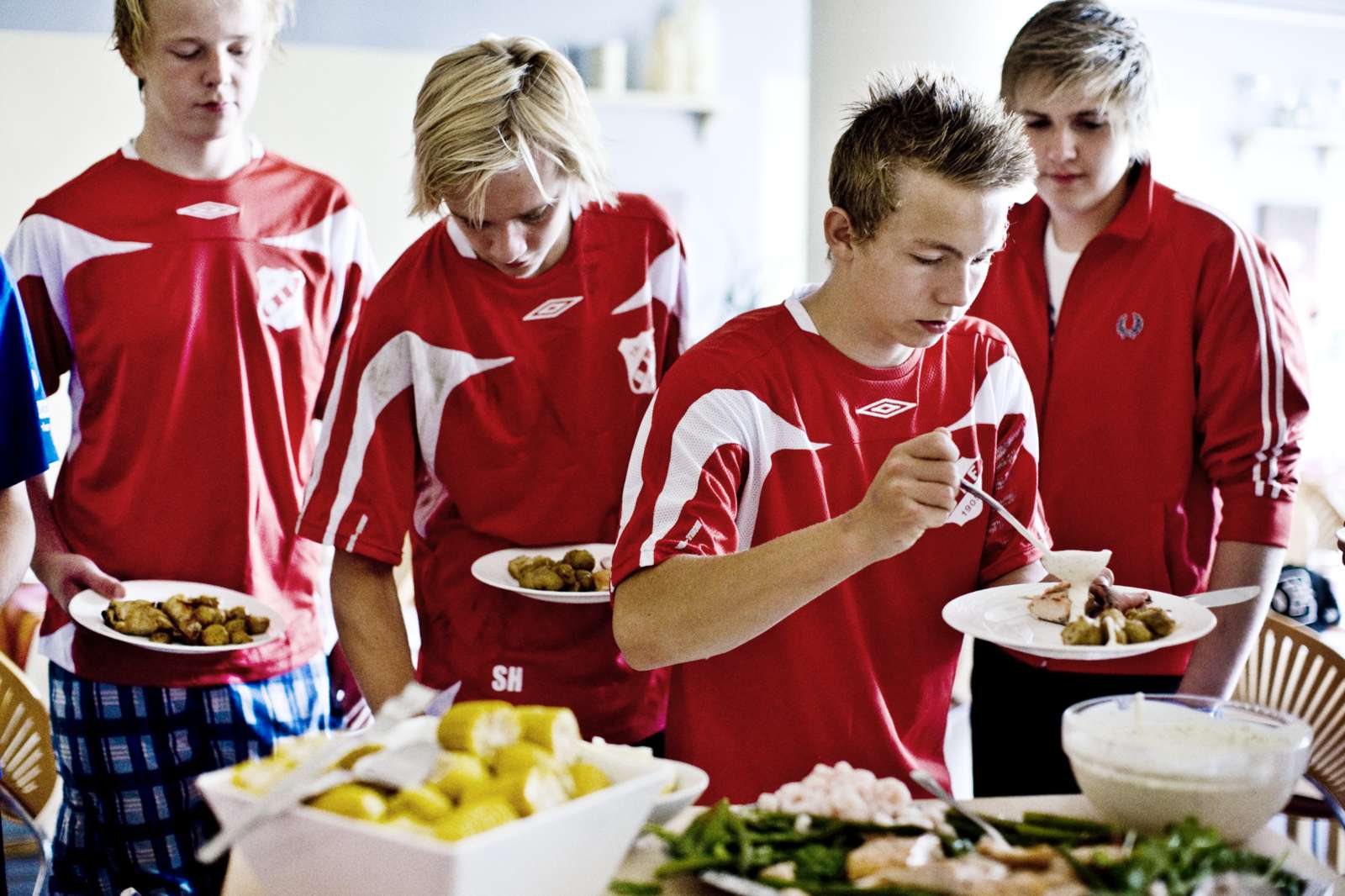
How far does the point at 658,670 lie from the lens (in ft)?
6.83

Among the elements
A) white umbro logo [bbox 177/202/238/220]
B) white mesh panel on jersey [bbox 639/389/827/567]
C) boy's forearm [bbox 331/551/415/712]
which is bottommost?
boy's forearm [bbox 331/551/415/712]

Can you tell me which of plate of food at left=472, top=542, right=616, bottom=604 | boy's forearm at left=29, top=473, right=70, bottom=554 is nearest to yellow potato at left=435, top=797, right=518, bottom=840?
plate of food at left=472, top=542, right=616, bottom=604

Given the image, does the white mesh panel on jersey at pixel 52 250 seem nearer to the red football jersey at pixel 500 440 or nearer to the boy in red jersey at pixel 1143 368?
the red football jersey at pixel 500 440

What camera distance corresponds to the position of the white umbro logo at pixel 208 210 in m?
2.30

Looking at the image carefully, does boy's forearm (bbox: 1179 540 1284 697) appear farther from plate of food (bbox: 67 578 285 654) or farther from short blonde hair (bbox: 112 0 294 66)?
short blonde hair (bbox: 112 0 294 66)

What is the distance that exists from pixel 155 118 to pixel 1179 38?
648cm

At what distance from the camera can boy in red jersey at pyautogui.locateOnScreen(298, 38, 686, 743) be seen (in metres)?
1.97

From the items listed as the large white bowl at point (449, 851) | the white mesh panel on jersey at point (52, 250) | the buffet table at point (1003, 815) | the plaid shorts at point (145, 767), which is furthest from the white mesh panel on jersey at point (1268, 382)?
the white mesh panel on jersey at point (52, 250)

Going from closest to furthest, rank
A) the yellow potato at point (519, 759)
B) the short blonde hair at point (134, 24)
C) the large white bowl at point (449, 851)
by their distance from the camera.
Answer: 1. the large white bowl at point (449, 851)
2. the yellow potato at point (519, 759)
3. the short blonde hair at point (134, 24)

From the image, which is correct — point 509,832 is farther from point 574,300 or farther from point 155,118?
point 155,118

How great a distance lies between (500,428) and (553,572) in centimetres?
24

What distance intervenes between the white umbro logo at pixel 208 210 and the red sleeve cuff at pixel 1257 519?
162 centimetres

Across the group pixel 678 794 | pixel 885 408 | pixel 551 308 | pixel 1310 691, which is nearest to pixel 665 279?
pixel 551 308

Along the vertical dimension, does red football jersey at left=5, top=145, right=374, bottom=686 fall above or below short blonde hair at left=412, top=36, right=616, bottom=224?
below
